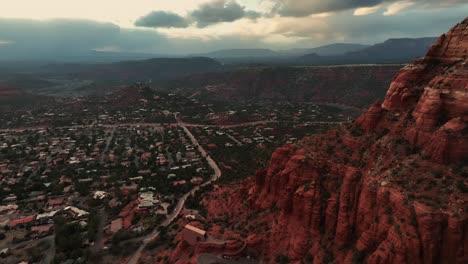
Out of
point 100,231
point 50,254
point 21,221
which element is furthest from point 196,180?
point 21,221

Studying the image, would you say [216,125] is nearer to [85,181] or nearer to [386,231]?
[85,181]

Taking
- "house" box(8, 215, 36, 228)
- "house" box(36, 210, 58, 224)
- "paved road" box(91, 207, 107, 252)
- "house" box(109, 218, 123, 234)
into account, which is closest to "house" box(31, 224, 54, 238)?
"house" box(36, 210, 58, 224)

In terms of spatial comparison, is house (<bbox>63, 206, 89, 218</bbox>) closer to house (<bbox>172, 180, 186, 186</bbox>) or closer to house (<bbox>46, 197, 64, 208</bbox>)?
house (<bbox>46, 197, 64, 208</bbox>)

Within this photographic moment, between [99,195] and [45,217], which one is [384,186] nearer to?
[45,217]

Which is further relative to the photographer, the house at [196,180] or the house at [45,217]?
the house at [196,180]

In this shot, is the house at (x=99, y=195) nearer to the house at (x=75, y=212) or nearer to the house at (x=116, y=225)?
the house at (x=75, y=212)

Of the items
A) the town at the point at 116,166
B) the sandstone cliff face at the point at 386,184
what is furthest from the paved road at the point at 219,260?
the town at the point at 116,166

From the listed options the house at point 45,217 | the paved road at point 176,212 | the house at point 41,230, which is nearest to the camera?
the paved road at point 176,212
